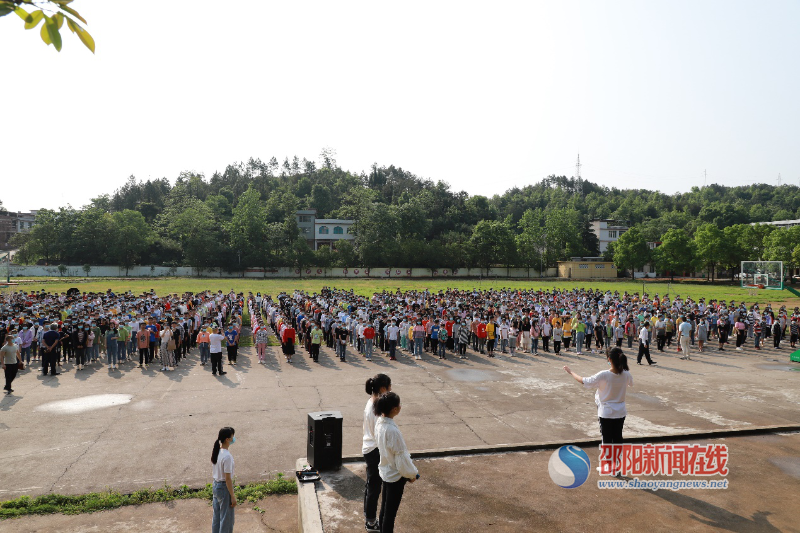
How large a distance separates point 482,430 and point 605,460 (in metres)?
3.39

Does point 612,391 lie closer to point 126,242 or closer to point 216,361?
point 216,361

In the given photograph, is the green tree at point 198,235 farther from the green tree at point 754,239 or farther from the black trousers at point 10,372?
the green tree at point 754,239

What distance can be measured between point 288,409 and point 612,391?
7488 mm

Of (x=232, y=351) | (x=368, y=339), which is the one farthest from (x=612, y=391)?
(x=232, y=351)

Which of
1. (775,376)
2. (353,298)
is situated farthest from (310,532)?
(353,298)

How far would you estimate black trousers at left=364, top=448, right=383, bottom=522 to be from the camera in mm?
5512

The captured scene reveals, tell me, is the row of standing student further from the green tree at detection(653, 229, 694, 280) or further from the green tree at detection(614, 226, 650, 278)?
the green tree at detection(614, 226, 650, 278)

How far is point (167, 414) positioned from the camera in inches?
435

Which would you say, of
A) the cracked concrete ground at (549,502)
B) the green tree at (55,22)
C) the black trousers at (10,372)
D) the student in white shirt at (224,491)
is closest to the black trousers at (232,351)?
the black trousers at (10,372)

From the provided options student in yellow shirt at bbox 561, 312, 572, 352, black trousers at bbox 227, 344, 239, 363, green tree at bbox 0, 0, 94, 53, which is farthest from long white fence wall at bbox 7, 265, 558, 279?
green tree at bbox 0, 0, 94, 53

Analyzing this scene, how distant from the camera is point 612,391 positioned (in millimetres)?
6590

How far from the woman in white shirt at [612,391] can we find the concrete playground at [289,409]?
7.64 feet

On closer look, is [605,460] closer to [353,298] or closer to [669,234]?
[353,298]

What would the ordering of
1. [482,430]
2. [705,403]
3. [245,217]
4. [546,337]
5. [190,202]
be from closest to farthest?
[482,430] < [705,403] < [546,337] < [245,217] < [190,202]
